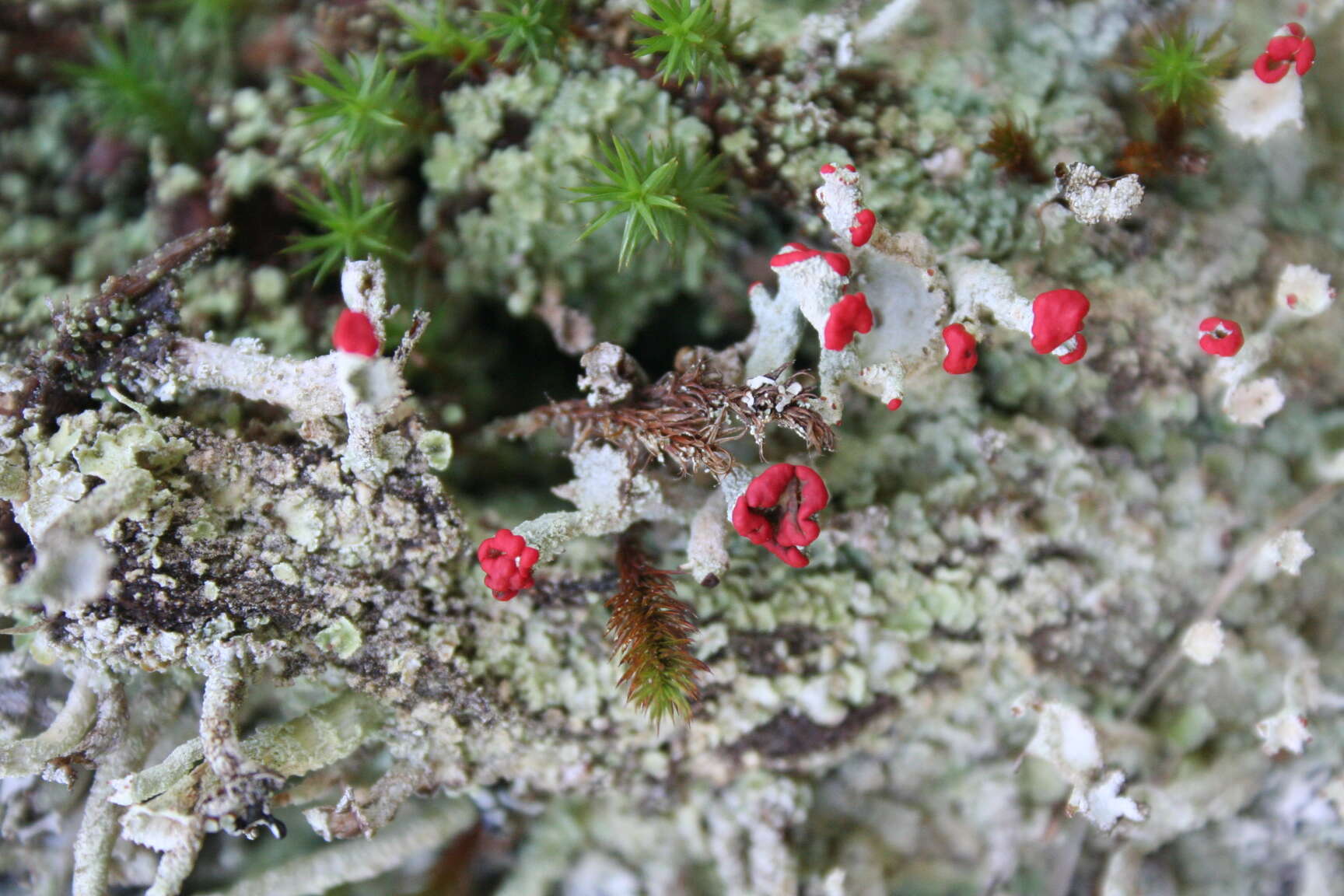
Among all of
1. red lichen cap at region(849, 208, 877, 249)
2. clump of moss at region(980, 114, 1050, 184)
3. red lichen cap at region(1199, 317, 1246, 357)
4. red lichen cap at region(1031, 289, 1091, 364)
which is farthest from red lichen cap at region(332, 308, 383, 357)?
red lichen cap at region(1199, 317, 1246, 357)

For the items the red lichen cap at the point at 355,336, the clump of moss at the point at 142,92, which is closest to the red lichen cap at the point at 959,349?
the red lichen cap at the point at 355,336

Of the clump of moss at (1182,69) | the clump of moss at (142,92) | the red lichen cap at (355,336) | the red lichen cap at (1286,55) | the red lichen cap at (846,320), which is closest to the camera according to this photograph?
the red lichen cap at (355,336)

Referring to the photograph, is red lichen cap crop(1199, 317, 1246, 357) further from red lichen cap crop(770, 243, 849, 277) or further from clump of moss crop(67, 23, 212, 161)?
clump of moss crop(67, 23, 212, 161)

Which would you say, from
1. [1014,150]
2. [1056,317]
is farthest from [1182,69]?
[1056,317]

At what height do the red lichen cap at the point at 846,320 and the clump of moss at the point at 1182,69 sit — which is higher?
the clump of moss at the point at 1182,69

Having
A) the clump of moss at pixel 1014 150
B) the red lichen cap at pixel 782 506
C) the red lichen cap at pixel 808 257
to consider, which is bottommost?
the red lichen cap at pixel 782 506

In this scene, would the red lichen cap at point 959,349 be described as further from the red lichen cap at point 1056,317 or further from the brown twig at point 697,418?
the brown twig at point 697,418

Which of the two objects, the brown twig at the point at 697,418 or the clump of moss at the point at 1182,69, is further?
the clump of moss at the point at 1182,69
